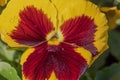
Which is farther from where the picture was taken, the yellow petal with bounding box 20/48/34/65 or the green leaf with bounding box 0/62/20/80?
the green leaf with bounding box 0/62/20/80

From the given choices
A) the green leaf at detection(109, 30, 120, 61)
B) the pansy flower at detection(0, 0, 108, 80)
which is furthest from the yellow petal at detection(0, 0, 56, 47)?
the green leaf at detection(109, 30, 120, 61)

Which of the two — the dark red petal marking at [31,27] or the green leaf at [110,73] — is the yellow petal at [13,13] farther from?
the green leaf at [110,73]

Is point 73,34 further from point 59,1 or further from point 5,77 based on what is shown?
point 5,77

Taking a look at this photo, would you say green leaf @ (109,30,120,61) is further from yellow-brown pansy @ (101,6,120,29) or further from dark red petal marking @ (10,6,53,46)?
dark red petal marking @ (10,6,53,46)

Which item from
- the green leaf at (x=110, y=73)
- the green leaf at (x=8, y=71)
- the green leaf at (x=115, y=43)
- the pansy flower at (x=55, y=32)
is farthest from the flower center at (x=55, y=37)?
the green leaf at (x=115, y=43)

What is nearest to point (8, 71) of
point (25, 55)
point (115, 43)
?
point (25, 55)

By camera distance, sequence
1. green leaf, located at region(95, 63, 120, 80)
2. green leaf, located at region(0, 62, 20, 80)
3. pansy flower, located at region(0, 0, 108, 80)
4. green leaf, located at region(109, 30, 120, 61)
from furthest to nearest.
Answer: green leaf, located at region(109, 30, 120, 61), green leaf, located at region(95, 63, 120, 80), green leaf, located at region(0, 62, 20, 80), pansy flower, located at region(0, 0, 108, 80)
